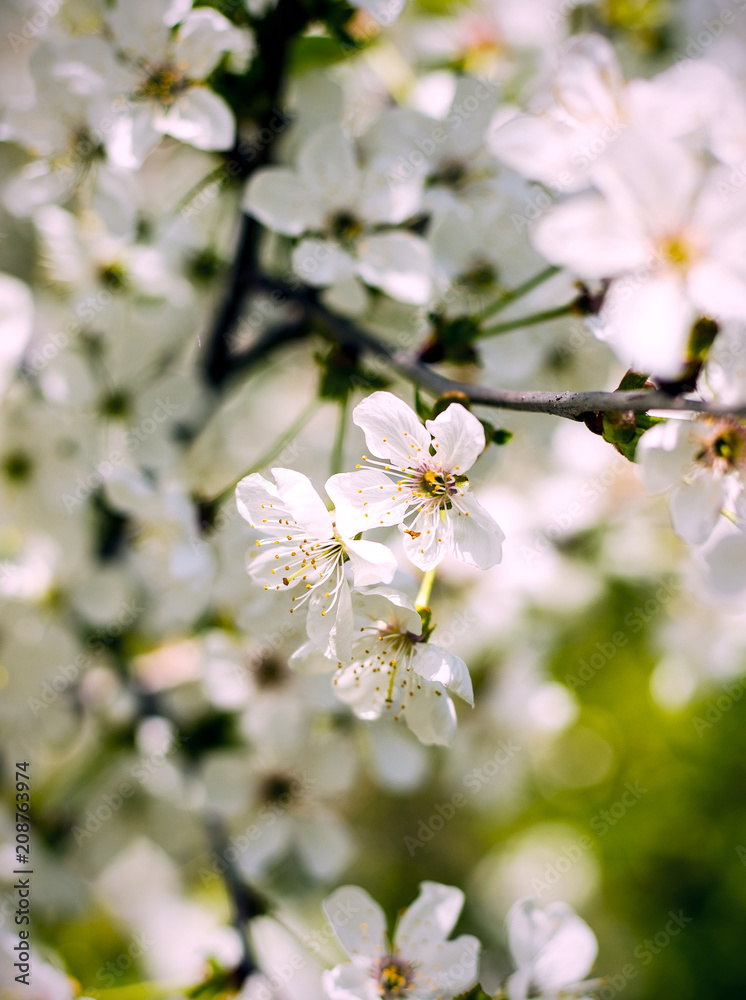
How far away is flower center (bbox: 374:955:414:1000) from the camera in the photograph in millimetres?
780

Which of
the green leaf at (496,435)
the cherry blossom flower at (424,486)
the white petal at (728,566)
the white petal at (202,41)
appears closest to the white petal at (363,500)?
the cherry blossom flower at (424,486)

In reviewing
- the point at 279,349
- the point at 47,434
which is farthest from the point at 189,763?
the point at 279,349

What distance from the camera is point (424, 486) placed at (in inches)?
28.5

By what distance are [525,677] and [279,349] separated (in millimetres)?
828

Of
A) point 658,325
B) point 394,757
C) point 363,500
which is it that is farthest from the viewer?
point 394,757

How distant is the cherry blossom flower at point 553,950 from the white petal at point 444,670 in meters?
0.34

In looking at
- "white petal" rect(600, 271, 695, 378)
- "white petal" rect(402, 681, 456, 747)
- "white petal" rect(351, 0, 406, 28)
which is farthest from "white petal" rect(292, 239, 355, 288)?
→ "white petal" rect(402, 681, 456, 747)

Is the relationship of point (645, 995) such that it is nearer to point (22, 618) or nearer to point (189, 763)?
point (189, 763)

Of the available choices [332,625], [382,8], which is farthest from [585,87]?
[332,625]

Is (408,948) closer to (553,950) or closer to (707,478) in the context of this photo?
(553,950)

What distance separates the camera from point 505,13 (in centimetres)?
133

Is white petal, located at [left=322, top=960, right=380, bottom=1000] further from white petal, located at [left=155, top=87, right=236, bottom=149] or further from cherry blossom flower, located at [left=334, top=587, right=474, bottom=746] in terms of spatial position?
white petal, located at [left=155, top=87, right=236, bottom=149]

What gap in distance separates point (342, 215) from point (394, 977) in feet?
3.00

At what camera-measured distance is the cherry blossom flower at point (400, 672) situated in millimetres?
653
